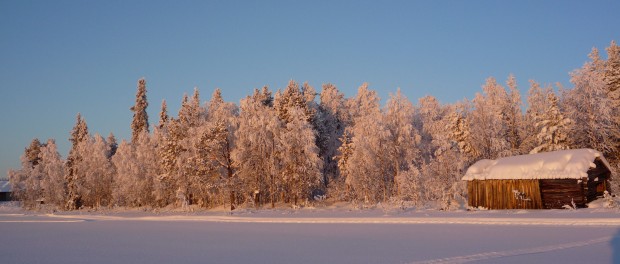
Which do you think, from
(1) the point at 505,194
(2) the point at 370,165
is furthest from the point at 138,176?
(1) the point at 505,194

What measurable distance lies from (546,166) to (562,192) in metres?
1.81

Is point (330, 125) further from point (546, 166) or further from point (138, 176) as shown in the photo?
point (546, 166)

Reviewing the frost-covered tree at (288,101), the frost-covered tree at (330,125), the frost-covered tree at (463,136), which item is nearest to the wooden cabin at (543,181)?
the frost-covered tree at (463,136)

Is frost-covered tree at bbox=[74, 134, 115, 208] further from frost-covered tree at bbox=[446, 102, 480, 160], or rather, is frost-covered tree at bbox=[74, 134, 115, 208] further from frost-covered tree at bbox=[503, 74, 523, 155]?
frost-covered tree at bbox=[503, 74, 523, 155]

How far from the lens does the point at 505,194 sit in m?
32.2

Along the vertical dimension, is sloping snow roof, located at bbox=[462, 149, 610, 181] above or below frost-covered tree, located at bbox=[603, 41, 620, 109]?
below

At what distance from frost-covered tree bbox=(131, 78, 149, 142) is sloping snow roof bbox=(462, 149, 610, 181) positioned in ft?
194

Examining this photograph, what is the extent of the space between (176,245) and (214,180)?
3358 centimetres

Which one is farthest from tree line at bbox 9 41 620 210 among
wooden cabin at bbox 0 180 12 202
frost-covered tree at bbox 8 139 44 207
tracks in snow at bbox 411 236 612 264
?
wooden cabin at bbox 0 180 12 202

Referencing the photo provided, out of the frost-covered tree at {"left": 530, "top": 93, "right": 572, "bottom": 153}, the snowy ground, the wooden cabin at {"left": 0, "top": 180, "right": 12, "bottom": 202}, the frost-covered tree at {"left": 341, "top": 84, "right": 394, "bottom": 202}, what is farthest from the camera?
the wooden cabin at {"left": 0, "top": 180, "right": 12, "bottom": 202}

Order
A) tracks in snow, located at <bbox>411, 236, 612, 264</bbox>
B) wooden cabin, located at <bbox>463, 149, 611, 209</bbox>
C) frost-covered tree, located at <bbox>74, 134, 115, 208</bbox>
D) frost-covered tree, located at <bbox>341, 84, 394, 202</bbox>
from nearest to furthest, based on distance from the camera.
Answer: tracks in snow, located at <bbox>411, 236, 612, 264</bbox>, wooden cabin, located at <bbox>463, 149, 611, 209</bbox>, frost-covered tree, located at <bbox>341, 84, 394, 202</bbox>, frost-covered tree, located at <bbox>74, 134, 115, 208</bbox>

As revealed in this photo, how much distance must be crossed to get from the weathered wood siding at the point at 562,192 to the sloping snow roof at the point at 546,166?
1.95ft

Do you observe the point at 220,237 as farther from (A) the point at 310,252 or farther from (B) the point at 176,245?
(A) the point at 310,252

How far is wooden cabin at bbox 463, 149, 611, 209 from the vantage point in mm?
29922
